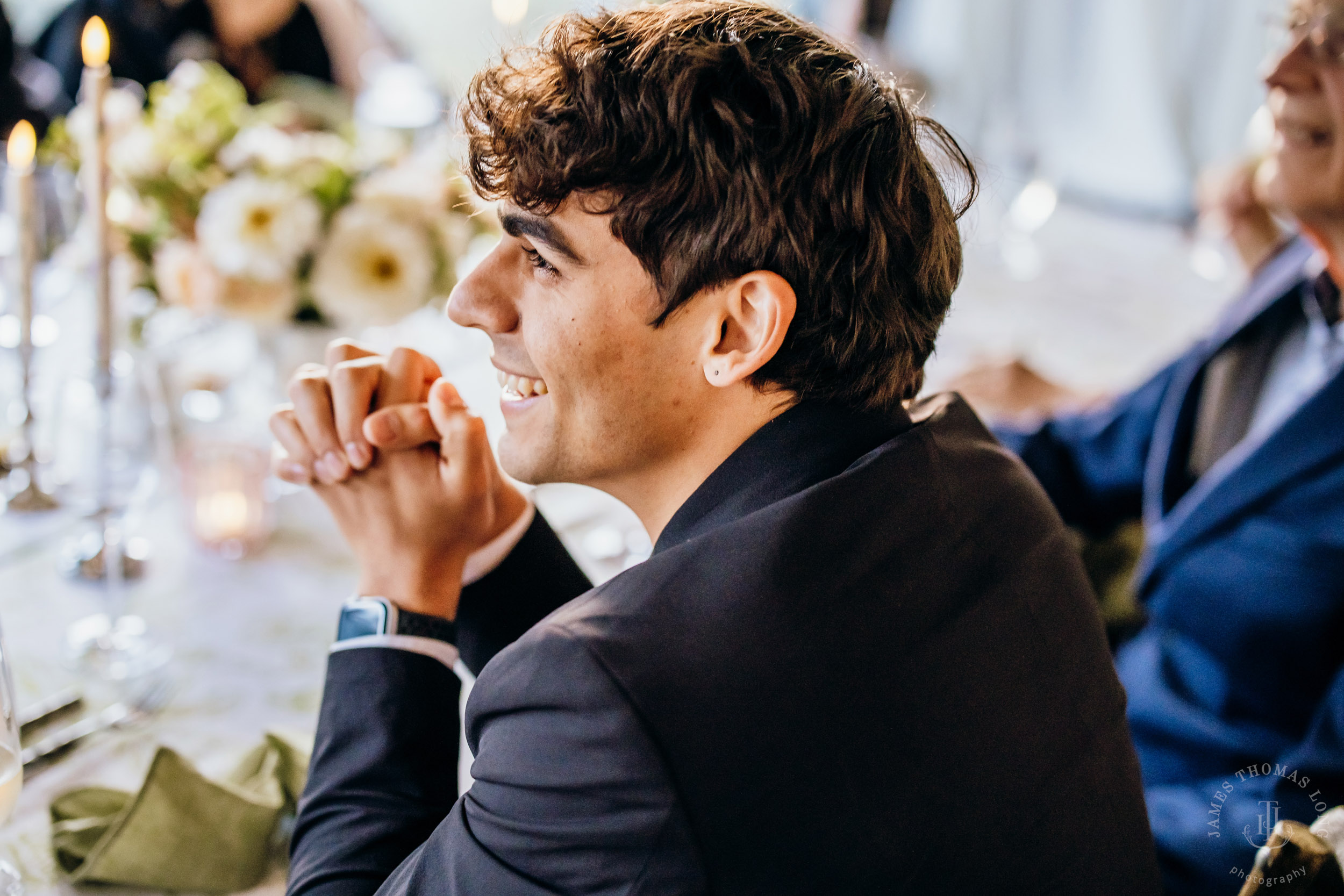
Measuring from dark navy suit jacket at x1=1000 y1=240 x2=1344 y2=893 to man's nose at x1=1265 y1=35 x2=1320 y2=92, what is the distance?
40 centimetres

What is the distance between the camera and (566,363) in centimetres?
86

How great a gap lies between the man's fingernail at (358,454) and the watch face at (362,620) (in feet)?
0.44

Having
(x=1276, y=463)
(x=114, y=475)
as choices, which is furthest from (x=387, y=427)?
(x=1276, y=463)

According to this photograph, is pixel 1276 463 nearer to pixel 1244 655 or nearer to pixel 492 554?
pixel 1244 655

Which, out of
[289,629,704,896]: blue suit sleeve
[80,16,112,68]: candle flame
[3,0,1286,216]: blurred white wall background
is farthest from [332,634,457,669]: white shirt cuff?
[3,0,1286,216]: blurred white wall background

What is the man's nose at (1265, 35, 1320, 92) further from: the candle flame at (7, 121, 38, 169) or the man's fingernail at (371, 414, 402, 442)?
the candle flame at (7, 121, 38, 169)

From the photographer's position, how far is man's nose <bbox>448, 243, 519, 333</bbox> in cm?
88

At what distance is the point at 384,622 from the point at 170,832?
213mm

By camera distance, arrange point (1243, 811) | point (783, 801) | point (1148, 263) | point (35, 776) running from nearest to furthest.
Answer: point (783, 801) < point (35, 776) < point (1243, 811) < point (1148, 263)

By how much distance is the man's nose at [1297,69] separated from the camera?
1395 millimetres

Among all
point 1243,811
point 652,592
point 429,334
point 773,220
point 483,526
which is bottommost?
point 1243,811

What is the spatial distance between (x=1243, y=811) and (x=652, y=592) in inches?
31.4

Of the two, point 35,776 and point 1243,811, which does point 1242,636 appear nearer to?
point 1243,811

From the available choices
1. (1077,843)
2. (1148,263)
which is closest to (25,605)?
(1077,843)
